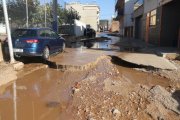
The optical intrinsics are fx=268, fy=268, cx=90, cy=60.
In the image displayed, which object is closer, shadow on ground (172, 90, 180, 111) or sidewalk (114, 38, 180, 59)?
shadow on ground (172, 90, 180, 111)

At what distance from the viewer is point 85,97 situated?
24.0ft

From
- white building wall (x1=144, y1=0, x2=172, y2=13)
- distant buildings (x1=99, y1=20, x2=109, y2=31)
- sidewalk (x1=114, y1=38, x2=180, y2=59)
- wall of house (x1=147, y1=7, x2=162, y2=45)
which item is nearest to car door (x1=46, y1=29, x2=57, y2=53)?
sidewalk (x1=114, y1=38, x2=180, y2=59)

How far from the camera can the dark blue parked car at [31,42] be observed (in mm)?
12047

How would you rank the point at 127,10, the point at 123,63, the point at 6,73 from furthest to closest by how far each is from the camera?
the point at 127,10
the point at 123,63
the point at 6,73

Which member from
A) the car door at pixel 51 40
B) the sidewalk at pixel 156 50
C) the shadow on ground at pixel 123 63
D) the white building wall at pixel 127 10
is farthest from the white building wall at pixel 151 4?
the white building wall at pixel 127 10

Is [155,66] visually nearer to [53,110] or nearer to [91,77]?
[91,77]

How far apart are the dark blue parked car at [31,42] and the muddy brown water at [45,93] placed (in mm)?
1395

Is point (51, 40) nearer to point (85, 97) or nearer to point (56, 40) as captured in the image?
point (56, 40)

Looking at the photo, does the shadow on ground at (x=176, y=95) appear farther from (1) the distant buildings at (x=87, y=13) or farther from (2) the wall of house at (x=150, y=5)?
(1) the distant buildings at (x=87, y=13)

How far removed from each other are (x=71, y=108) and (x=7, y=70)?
4596 mm

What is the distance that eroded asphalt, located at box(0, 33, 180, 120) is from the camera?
6.17m

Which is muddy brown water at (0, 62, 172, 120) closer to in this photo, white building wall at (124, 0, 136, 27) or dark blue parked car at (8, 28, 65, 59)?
dark blue parked car at (8, 28, 65, 59)

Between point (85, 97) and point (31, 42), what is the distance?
5751mm

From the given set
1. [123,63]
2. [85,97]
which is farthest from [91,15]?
[85,97]
